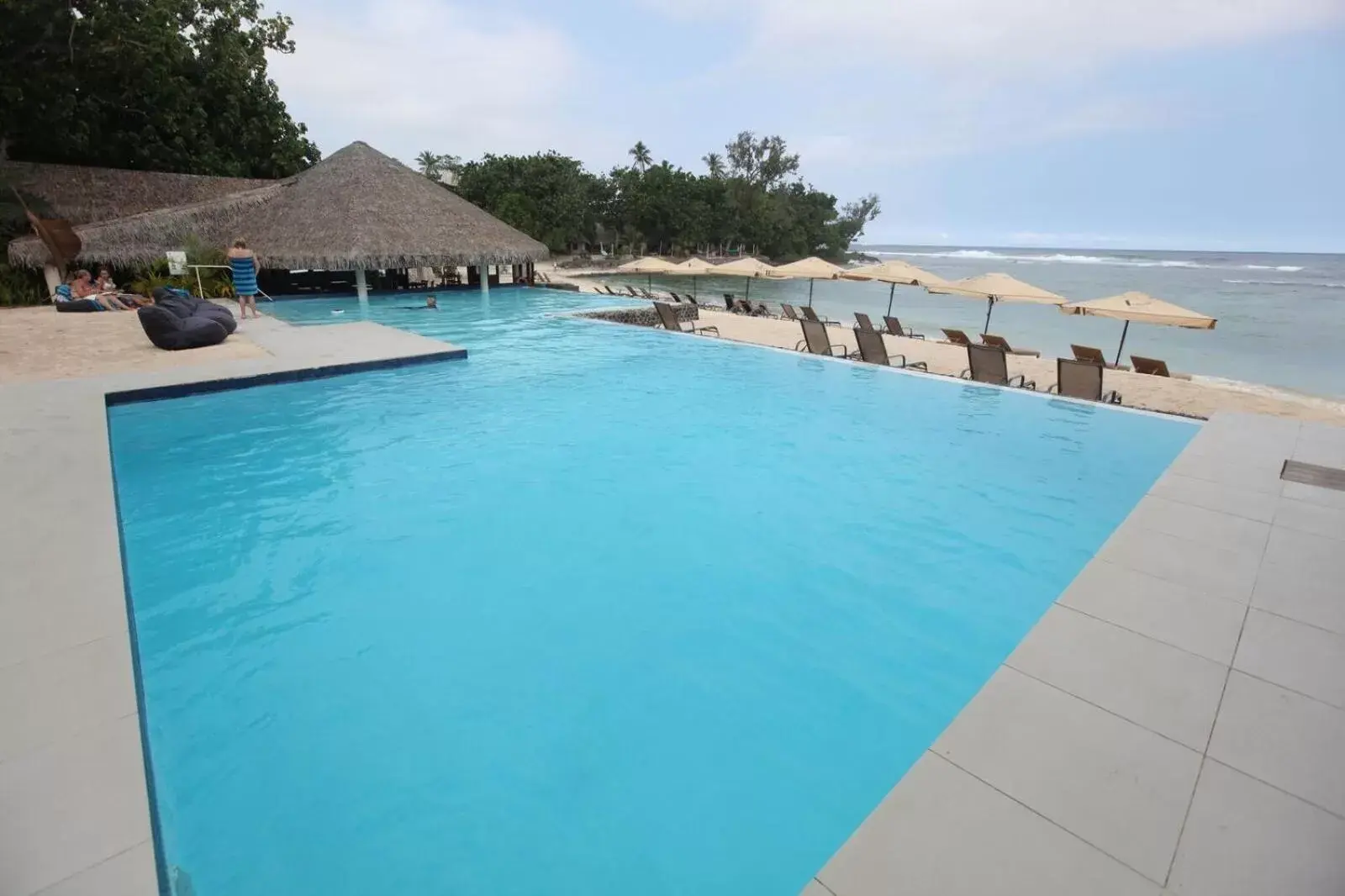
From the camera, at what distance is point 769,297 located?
36.9 metres

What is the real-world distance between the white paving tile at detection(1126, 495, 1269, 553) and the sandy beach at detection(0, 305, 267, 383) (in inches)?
409

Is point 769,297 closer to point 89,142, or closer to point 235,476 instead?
point 89,142

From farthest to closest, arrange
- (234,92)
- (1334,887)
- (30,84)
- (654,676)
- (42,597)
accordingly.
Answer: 1. (234,92)
2. (30,84)
3. (654,676)
4. (42,597)
5. (1334,887)

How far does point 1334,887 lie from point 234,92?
3152 cm

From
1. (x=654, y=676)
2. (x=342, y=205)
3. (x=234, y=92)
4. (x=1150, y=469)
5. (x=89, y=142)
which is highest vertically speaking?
(x=234, y=92)

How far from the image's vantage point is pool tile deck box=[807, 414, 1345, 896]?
1645 millimetres

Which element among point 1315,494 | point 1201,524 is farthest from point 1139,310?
point 1201,524

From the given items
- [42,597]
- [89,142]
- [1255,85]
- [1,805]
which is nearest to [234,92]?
[89,142]

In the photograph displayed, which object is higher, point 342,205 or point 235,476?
point 342,205

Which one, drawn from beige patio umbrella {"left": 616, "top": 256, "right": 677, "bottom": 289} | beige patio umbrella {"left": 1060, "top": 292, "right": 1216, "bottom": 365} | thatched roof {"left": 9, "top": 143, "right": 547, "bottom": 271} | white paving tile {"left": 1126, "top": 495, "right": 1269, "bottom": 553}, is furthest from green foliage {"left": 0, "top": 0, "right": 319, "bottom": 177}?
beige patio umbrella {"left": 1060, "top": 292, "right": 1216, "bottom": 365}

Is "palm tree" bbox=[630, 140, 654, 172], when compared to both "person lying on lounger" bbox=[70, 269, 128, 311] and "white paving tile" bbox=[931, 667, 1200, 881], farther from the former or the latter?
"white paving tile" bbox=[931, 667, 1200, 881]

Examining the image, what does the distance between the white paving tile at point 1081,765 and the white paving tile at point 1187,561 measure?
1.41m

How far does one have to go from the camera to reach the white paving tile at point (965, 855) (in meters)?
1.59

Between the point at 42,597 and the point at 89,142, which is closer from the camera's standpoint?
the point at 42,597
